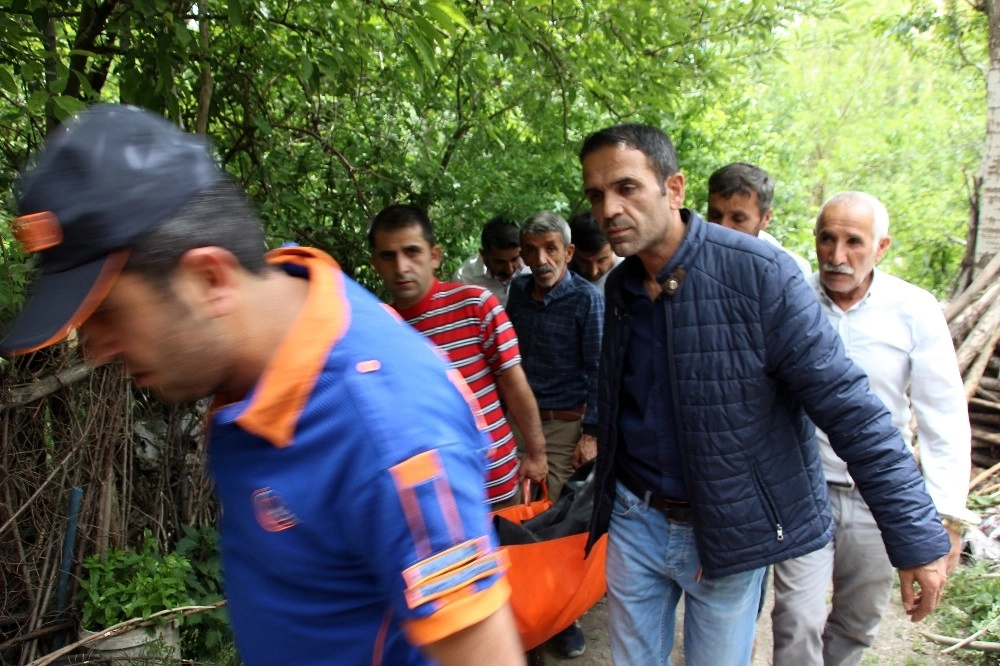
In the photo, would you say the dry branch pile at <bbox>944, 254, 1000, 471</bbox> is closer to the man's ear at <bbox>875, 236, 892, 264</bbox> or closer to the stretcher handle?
the man's ear at <bbox>875, 236, 892, 264</bbox>

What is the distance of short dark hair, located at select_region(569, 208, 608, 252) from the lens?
5262 mm

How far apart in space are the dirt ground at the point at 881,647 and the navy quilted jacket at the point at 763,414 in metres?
1.96

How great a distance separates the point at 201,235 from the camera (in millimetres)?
1060

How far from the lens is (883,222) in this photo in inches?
123

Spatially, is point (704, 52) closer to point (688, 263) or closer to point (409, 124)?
point (409, 124)

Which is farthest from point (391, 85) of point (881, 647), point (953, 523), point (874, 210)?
point (881, 647)

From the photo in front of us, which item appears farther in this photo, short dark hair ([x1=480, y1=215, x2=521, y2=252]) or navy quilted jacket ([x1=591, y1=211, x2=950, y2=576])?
short dark hair ([x1=480, y1=215, x2=521, y2=252])

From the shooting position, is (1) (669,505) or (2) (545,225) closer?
(1) (669,505)

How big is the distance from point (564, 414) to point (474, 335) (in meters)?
1.14

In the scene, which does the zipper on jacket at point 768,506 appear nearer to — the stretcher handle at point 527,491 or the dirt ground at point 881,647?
the stretcher handle at point 527,491

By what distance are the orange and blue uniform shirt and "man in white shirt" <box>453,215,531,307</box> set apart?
4078 mm

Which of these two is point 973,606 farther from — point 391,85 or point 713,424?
point 391,85

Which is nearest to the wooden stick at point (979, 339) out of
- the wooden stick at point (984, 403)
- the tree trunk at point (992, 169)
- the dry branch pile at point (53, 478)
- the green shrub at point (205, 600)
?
the wooden stick at point (984, 403)

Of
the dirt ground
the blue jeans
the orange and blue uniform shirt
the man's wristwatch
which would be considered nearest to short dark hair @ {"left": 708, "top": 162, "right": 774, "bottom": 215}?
the man's wristwatch
